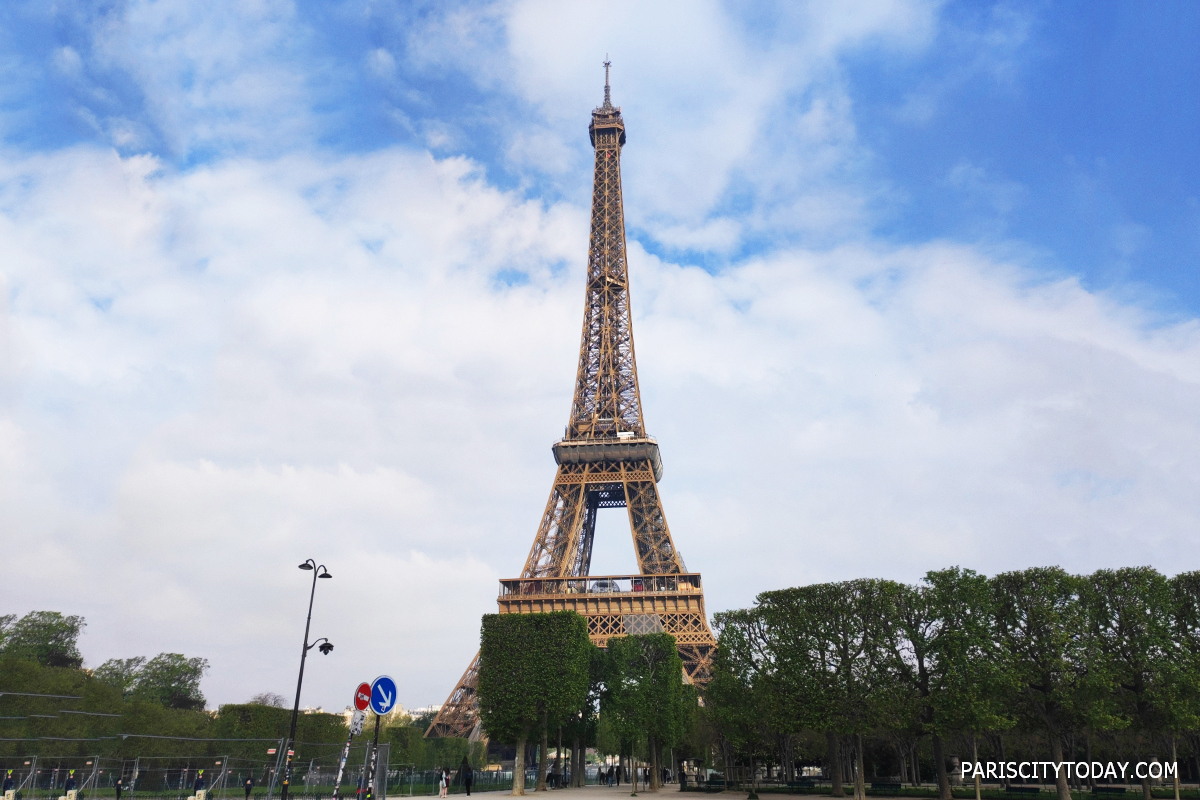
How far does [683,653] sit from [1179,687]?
32.7 meters

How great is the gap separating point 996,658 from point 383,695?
88.8ft

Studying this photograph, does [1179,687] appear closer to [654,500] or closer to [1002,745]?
[1002,745]

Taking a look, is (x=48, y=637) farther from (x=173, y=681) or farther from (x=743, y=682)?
(x=743, y=682)

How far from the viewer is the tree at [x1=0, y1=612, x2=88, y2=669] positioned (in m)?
64.4

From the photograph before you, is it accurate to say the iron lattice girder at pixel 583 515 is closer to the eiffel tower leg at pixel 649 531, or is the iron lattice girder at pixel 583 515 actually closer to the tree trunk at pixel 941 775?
the eiffel tower leg at pixel 649 531

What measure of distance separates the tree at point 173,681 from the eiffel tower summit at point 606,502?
3532cm

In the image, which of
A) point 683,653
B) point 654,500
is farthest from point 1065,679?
point 654,500

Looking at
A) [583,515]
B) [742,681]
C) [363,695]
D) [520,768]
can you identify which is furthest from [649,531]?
[363,695]

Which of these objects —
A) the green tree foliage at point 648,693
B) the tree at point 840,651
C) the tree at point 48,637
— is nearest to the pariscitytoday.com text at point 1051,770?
the tree at point 840,651

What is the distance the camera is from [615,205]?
2980 inches

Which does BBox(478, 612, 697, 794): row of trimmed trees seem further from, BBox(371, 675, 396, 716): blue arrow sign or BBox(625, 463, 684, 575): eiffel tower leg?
BBox(371, 675, 396, 716): blue arrow sign

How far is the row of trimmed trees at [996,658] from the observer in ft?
97.8

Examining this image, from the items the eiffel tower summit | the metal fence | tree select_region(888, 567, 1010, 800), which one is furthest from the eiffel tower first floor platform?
tree select_region(888, 567, 1010, 800)

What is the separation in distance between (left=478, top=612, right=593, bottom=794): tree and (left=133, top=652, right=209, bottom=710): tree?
162 feet
